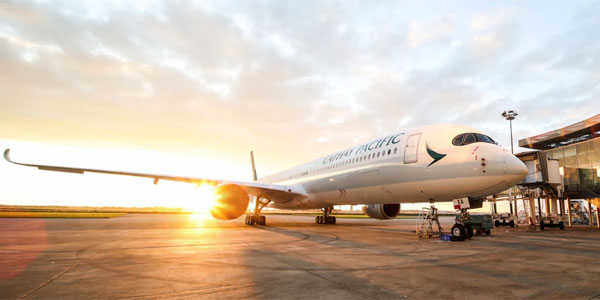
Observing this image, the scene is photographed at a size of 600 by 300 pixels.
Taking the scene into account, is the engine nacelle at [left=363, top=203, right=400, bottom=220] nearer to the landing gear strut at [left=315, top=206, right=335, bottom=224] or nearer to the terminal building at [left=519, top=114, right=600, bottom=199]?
the landing gear strut at [left=315, top=206, right=335, bottom=224]

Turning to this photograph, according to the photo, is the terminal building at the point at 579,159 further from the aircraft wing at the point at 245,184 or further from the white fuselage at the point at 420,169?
the aircraft wing at the point at 245,184

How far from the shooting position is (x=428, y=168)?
35.8 ft

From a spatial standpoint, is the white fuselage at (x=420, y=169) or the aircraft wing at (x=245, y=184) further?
→ the aircraft wing at (x=245, y=184)

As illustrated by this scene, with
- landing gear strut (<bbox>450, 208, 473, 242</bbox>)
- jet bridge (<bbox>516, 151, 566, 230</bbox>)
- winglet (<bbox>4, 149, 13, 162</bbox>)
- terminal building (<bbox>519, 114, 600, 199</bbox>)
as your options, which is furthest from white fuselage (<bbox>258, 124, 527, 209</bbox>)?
terminal building (<bbox>519, 114, 600, 199</bbox>)

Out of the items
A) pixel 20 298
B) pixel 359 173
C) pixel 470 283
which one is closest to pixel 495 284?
pixel 470 283

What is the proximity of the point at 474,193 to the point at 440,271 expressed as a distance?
5553 millimetres

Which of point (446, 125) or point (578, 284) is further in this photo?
point (446, 125)

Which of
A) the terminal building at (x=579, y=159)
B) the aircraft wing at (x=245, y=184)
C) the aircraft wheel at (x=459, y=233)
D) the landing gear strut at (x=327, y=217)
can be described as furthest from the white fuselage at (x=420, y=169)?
the terminal building at (x=579, y=159)

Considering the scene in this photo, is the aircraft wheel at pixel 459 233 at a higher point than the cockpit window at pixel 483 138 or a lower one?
lower

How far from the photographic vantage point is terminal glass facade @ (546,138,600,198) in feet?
75.9

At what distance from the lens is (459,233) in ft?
35.9

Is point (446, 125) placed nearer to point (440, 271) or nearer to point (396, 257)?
point (396, 257)

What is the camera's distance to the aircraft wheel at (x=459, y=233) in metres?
10.9

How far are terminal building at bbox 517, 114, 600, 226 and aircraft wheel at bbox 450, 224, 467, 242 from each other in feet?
46.1
